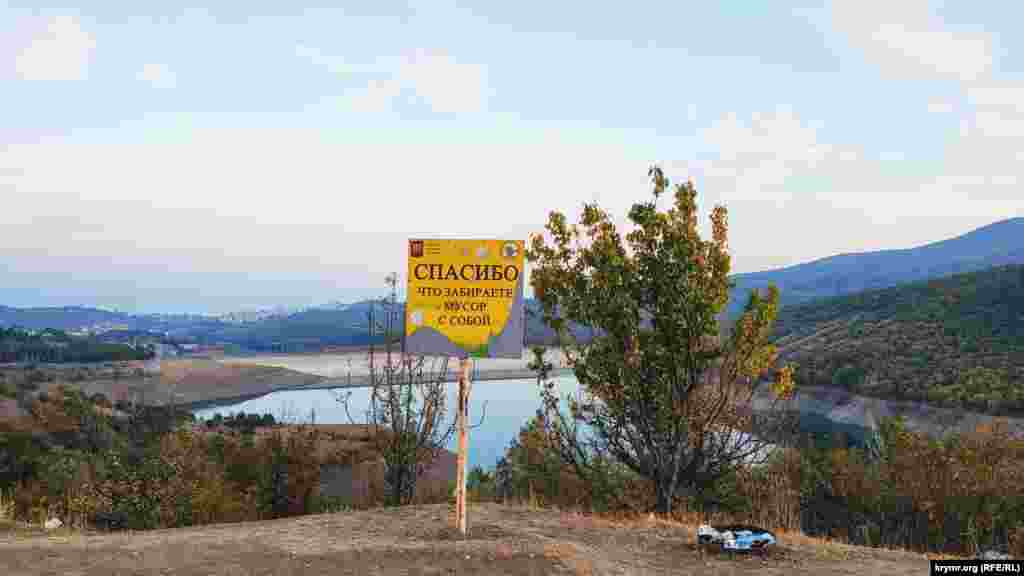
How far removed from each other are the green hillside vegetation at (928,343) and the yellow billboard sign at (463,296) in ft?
114

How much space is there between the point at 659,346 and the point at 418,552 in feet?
20.8

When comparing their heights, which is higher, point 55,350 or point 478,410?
point 55,350

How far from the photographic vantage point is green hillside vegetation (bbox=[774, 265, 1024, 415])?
5259 centimetres

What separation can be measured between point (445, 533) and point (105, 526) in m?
10.5

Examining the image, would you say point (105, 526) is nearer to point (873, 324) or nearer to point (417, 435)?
point (417, 435)

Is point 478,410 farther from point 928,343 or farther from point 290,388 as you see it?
point 290,388

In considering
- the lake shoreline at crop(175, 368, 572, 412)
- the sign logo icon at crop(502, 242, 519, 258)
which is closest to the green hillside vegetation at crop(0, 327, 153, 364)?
the lake shoreline at crop(175, 368, 572, 412)

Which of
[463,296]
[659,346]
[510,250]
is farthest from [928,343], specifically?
[463,296]

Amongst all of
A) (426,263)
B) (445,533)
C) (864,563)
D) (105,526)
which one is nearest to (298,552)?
(445,533)

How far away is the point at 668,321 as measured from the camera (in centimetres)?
1349

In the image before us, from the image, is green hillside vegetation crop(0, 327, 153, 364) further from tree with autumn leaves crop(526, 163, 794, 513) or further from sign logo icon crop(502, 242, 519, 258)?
sign logo icon crop(502, 242, 519, 258)

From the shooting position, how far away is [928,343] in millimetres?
68000

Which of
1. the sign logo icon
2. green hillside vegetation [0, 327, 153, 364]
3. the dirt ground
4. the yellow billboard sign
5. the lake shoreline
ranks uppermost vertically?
the sign logo icon

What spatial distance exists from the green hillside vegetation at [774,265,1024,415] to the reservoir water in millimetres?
18700
